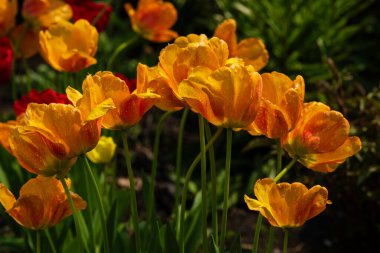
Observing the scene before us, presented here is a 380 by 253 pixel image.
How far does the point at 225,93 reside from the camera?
1.15 metres

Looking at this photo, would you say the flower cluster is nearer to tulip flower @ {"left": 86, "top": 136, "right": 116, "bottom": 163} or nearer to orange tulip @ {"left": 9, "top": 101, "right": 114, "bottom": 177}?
orange tulip @ {"left": 9, "top": 101, "right": 114, "bottom": 177}

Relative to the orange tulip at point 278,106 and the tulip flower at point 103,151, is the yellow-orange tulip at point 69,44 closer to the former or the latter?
the tulip flower at point 103,151

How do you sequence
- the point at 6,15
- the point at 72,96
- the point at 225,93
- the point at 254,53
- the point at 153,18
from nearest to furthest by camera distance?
1. the point at 225,93
2. the point at 72,96
3. the point at 254,53
4. the point at 6,15
5. the point at 153,18

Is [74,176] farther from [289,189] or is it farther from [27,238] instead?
[289,189]

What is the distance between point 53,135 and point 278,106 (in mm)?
368

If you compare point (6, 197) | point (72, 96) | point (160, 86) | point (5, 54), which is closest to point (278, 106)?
point (160, 86)

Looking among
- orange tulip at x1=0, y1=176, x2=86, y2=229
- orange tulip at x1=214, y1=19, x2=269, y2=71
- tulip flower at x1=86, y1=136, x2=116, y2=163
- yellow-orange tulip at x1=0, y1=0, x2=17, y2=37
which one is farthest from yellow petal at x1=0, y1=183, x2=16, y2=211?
yellow-orange tulip at x1=0, y1=0, x2=17, y2=37

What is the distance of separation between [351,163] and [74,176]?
80 centimetres

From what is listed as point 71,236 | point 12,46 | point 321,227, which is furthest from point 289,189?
point 321,227

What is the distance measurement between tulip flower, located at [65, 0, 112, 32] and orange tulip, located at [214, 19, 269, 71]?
0.51 meters

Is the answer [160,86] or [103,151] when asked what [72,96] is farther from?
[103,151]

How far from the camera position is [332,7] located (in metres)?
3.23

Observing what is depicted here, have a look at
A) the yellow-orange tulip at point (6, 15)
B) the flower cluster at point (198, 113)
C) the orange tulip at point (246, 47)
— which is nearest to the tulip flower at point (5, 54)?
the yellow-orange tulip at point (6, 15)

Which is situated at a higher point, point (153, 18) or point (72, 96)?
point (72, 96)
